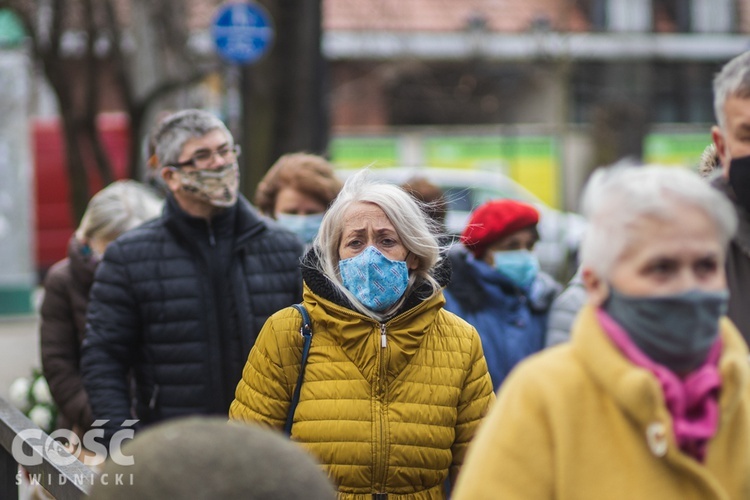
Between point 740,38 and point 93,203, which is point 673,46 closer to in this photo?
point 740,38

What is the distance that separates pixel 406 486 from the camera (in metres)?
Answer: 3.28

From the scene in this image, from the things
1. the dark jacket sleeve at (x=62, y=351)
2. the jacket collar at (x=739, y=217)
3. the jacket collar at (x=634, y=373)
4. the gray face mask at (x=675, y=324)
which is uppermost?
the jacket collar at (x=739, y=217)

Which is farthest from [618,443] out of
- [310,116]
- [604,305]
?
[310,116]

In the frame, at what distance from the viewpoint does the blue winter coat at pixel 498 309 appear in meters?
5.05

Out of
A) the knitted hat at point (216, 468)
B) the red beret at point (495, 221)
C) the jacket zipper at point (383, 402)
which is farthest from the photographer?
the red beret at point (495, 221)

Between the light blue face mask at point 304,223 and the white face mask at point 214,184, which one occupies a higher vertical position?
the white face mask at point 214,184

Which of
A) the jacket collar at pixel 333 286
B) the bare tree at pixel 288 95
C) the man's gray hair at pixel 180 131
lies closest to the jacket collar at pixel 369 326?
the jacket collar at pixel 333 286

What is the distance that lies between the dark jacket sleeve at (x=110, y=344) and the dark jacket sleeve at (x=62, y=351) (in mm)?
835

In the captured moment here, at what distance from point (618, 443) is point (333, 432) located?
1.26 m

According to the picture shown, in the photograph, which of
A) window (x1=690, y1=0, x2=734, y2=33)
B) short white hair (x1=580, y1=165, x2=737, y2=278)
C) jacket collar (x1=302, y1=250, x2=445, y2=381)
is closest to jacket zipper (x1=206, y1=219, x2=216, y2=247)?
jacket collar (x1=302, y1=250, x2=445, y2=381)

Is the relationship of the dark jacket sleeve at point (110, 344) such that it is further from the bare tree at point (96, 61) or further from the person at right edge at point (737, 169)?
the bare tree at point (96, 61)

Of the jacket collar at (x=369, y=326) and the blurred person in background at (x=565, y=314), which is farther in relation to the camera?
the blurred person in background at (x=565, y=314)

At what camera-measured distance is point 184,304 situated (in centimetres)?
439

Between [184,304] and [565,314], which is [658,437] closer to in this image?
[565,314]
